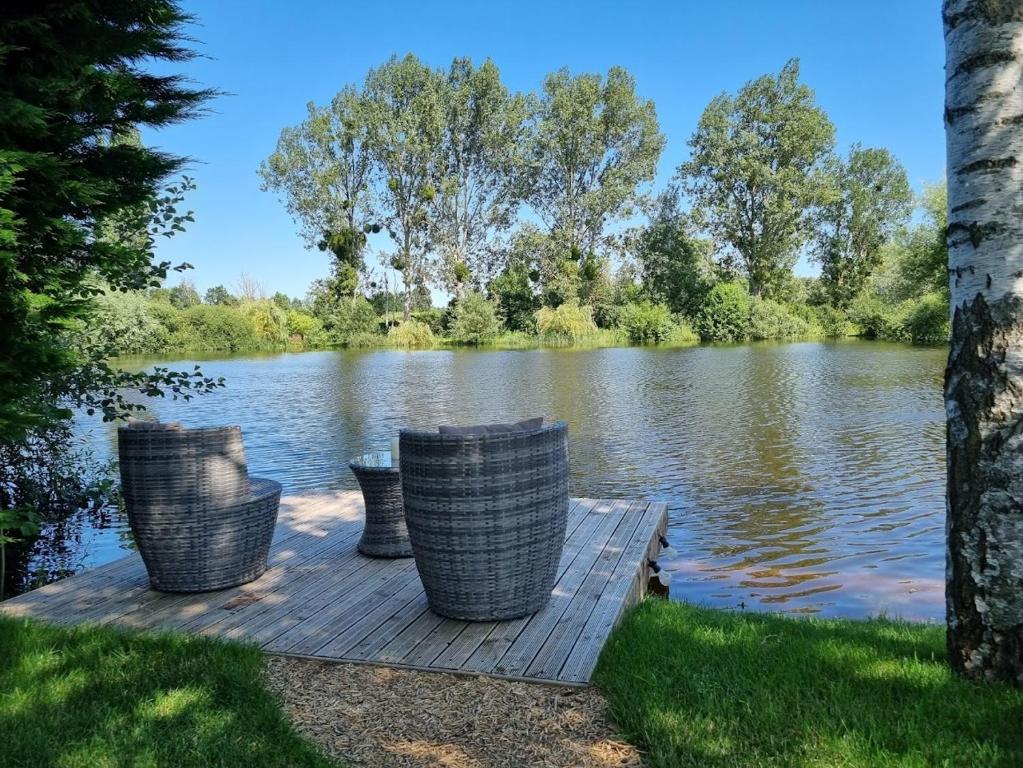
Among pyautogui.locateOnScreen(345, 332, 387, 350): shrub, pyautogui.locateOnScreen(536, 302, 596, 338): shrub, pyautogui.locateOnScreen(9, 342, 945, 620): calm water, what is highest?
pyautogui.locateOnScreen(536, 302, 596, 338): shrub

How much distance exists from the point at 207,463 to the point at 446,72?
39.5 metres

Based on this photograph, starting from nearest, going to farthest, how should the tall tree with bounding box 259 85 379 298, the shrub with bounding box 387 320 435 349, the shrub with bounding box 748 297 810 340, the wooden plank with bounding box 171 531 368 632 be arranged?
the wooden plank with bounding box 171 531 368 632 < the shrub with bounding box 748 297 810 340 < the shrub with bounding box 387 320 435 349 < the tall tree with bounding box 259 85 379 298

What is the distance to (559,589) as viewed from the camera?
11.4 feet

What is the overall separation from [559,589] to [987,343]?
2084 millimetres

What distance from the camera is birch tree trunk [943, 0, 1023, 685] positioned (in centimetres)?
222

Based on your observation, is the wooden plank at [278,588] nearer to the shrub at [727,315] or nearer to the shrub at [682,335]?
the shrub at [682,335]

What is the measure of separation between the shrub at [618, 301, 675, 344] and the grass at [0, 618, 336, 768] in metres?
32.3

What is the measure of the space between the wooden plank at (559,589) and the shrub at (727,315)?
102 ft

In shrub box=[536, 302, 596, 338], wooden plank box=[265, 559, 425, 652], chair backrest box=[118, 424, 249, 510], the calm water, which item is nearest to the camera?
wooden plank box=[265, 559, 425, 652]

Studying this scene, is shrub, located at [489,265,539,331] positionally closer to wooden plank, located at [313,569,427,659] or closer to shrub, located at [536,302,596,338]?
shrub, located at [536,302,596,338]

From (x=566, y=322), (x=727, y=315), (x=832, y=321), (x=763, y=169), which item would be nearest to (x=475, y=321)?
(x=566, y=322)

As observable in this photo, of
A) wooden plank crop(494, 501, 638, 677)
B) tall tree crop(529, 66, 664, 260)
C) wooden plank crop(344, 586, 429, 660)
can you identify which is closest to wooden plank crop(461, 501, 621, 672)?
wooden plank crop(494, 501, 638, 677)

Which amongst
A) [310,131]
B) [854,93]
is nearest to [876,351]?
[854,93]

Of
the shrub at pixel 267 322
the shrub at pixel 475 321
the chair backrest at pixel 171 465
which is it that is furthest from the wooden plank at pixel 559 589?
the shrub at pixel 267 322
